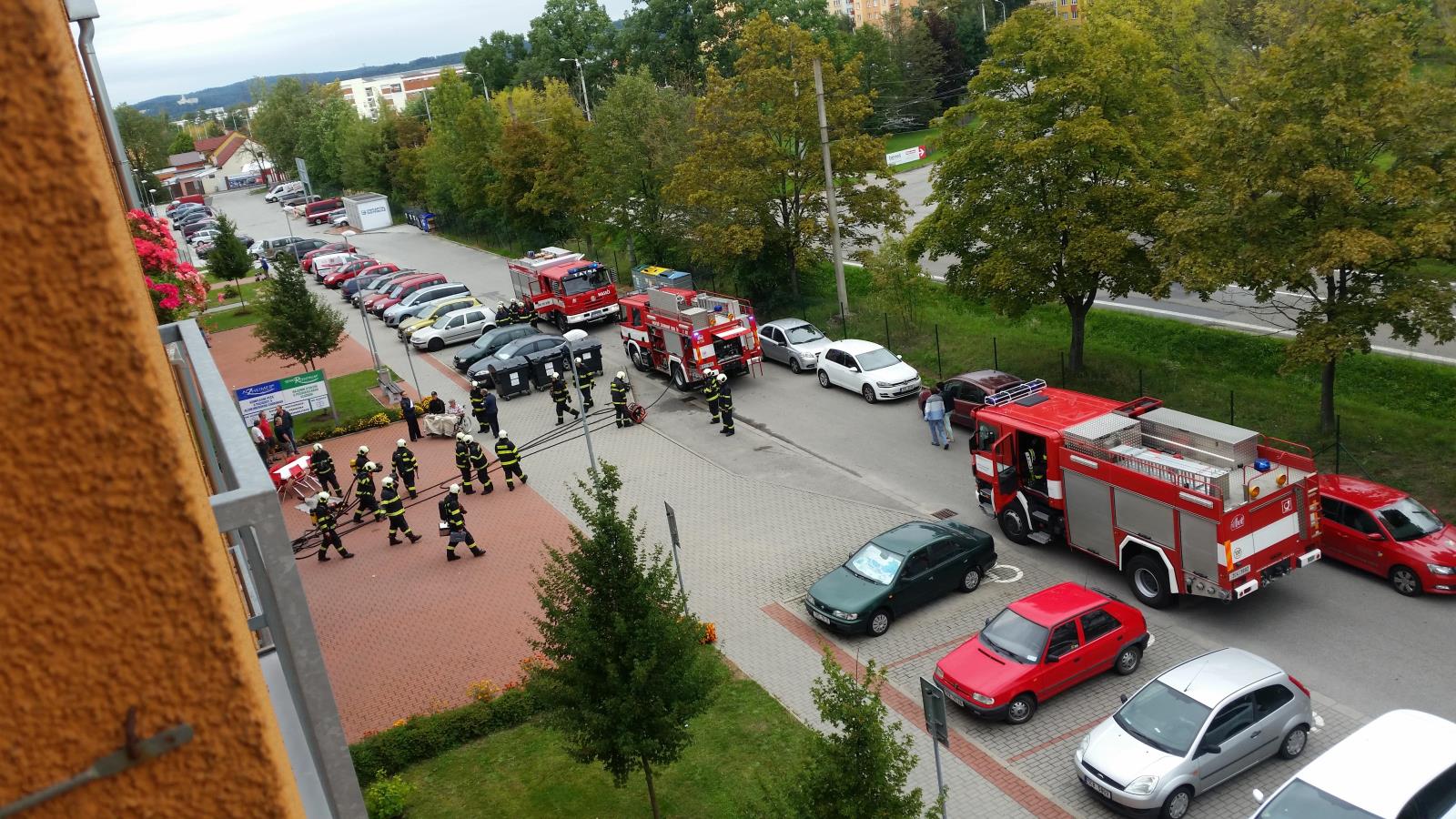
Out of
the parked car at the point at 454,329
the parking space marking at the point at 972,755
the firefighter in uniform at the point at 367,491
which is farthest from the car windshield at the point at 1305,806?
the parked car at the point at 454,329

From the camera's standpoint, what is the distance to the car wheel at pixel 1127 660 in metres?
14.1

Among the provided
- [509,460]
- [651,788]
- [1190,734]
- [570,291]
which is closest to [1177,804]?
[1190,734]

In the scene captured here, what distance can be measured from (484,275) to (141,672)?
48.6 meters

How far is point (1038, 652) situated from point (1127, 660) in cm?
162

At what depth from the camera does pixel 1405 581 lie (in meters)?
15.1

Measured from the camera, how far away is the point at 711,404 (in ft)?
85.1

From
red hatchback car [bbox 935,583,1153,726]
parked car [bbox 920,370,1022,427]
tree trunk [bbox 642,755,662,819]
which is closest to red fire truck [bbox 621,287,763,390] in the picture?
parked car [bbox 920,370,1022,427]

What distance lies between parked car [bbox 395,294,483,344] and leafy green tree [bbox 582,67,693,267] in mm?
6199

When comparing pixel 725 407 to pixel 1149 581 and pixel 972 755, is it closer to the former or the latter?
pixel 1149 581

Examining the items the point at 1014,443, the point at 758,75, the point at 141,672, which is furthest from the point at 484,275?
the point at 141,672

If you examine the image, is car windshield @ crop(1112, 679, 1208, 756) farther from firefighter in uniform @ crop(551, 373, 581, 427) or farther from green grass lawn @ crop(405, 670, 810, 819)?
firefighter in uniform @ crop(551, 373, 581, 427)

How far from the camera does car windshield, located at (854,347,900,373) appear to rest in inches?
1031

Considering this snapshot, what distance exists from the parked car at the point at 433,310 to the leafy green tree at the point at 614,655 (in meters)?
28.3

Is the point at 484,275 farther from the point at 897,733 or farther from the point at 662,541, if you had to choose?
the point at 897,733
